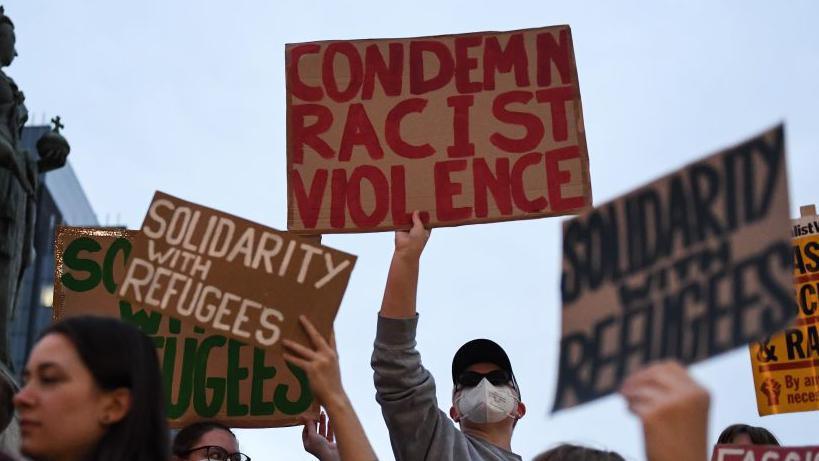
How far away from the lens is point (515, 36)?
5.10 metres

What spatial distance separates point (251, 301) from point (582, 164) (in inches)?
59.2

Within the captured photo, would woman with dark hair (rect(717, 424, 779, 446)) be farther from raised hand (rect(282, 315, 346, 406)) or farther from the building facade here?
the building facade

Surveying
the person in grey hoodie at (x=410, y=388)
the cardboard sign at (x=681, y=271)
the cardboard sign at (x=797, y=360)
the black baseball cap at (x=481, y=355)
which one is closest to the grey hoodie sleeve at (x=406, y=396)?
the person in grey hoodie at (x=410, y=388)

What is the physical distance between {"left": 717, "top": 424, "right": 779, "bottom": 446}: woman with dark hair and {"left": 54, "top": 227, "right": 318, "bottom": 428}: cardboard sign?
182 cm

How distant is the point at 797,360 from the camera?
6.77 meters

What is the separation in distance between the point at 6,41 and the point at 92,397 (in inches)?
272

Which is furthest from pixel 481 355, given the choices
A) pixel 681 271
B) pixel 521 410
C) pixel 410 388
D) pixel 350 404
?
pixel 681 271

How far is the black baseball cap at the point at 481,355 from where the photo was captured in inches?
187

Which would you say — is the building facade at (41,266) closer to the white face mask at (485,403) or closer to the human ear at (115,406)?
the white face mask at (485,403)

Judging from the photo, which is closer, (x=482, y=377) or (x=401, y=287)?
(x=401, y=287)

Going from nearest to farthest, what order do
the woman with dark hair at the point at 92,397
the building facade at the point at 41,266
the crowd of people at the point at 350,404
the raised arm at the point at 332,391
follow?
the crowd of people at the point at 350,404
the woman with dark hair at the point at 92,397
the raised arm at the point at 332,391
the building facade at the point at 41,266

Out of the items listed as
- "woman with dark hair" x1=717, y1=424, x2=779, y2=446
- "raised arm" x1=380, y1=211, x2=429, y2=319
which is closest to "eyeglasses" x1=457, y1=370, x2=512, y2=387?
"raised arm" x1=380, y1=211, x2=429, y2=319

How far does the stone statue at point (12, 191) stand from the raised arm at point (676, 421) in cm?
699

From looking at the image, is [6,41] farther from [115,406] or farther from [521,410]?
[115,406]
